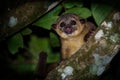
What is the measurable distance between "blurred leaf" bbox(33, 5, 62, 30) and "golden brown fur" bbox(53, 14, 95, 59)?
357mm

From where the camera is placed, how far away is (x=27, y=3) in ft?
12.8

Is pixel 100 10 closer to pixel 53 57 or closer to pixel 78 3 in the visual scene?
pixel 78 3

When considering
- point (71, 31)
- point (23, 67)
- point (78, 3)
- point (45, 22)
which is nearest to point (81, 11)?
point (78, 3)

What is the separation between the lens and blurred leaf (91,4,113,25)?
3924 millimetres

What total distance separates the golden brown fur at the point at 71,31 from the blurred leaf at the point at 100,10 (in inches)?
26.4

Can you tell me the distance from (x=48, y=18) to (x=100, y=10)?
74cm

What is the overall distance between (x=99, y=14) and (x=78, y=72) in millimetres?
898

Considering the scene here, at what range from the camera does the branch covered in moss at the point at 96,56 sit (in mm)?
3377

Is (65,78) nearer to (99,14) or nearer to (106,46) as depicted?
(106,46)

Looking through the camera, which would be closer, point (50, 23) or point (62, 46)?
point (50, 23)

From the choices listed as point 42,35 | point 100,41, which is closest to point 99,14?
point 100,41

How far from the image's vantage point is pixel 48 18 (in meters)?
4.27

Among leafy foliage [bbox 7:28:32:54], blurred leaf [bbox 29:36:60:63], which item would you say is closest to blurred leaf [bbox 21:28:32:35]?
leafy foliage [bbox 7:28:32:54]

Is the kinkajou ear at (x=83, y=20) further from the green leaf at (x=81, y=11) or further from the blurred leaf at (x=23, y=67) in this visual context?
the blurred leaf at (x=23, y=67)
